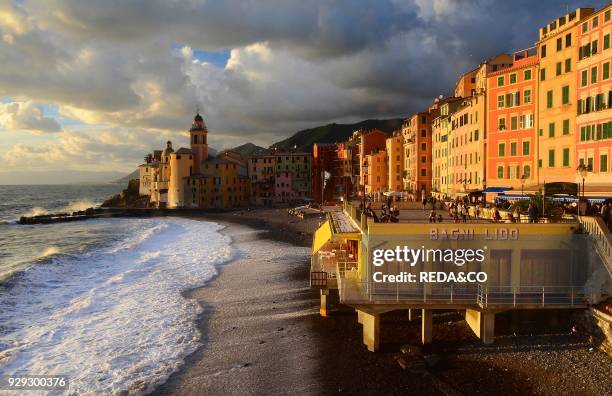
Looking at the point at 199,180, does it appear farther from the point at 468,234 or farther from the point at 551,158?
the point at 468,234

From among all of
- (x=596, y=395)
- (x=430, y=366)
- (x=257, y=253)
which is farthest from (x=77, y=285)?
(x=596, y=395)

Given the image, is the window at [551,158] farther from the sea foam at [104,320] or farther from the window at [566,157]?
the sea foam at [104,320]

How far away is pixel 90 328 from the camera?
1062 inches

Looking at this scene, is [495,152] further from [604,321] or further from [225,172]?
[225,172]

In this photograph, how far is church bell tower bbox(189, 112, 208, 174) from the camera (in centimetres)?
13538

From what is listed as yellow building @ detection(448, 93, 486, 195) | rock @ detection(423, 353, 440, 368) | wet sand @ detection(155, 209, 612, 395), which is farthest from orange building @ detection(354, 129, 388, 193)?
rock @ detection(423, 353, 440, 368)

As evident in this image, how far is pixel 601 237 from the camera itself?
21406mm

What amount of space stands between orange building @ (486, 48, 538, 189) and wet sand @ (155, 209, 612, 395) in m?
28.0

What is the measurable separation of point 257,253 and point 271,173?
3757 inches

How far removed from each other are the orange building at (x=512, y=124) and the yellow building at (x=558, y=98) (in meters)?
1.34

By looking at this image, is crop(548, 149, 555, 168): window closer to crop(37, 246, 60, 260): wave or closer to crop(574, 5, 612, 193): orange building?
crop(574, 5, 612, 193): orange building

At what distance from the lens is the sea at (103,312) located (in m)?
21.5
